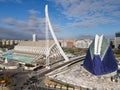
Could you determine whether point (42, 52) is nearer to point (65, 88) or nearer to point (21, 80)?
point (21, 80)

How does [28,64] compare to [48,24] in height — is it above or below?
below

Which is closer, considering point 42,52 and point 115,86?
point 115,86

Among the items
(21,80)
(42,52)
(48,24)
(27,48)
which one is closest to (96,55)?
(21,80)

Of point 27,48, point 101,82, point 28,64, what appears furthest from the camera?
point 27,48

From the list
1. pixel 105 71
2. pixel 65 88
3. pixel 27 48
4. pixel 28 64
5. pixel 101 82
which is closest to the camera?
pixel 65 88

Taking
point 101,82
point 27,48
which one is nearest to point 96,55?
point 101,82

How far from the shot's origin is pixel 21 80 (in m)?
52.5

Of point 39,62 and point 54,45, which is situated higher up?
point 54,45

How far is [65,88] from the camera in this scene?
42625mm

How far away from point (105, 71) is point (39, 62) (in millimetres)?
33521

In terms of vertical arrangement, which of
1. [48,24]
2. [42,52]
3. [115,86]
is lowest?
[115,86]

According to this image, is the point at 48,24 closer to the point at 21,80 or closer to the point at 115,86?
the point at 21,80

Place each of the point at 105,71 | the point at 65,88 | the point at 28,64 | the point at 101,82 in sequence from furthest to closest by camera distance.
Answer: the point at 28,64 < the point at 105,71 < the point at 101,82 < the point at 65,88

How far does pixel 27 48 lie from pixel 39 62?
88.0 ft
